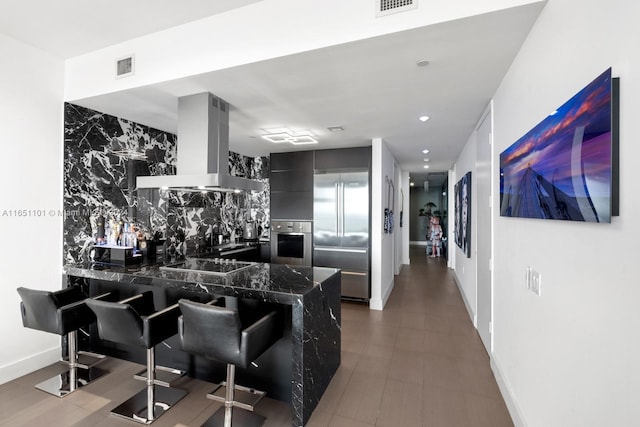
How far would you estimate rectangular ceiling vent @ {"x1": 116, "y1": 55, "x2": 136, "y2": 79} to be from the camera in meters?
2.76

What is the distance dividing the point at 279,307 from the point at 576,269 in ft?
6.40

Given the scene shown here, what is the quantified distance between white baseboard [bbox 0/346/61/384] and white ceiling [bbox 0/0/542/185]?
2702mm

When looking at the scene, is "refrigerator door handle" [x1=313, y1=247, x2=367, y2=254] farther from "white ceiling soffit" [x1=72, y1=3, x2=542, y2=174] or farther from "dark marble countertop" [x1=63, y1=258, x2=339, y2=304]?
"dark marble countertop" [x1=63, y1=258, x2=339, y2=304]

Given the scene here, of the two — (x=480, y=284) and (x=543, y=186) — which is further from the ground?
(x=543, y=186)

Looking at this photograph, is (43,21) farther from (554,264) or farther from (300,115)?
(554,264)

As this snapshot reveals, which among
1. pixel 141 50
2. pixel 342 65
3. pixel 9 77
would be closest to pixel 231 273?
pixel 342 65

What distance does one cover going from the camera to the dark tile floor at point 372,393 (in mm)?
2225

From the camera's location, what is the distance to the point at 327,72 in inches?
95.3

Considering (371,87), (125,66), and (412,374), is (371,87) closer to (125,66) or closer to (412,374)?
(125,66)

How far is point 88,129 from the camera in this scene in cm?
340

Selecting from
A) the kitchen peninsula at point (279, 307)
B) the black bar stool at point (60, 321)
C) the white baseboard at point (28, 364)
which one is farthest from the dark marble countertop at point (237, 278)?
the white baseboard at point (28, 364)

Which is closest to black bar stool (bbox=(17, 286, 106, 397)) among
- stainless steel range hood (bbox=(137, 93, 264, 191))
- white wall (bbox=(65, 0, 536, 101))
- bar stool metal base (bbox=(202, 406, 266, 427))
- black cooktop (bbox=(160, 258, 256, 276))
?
black cooktop (bbox=(160, 258, 256, 276))

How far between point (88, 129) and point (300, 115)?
2.48 metres

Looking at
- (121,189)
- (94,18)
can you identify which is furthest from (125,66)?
(121,189)
